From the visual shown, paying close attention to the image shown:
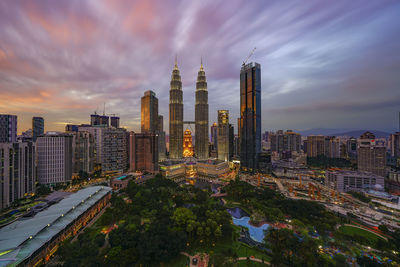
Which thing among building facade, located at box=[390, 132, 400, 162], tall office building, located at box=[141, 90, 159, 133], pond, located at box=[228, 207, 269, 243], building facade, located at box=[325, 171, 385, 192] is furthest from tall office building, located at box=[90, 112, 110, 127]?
building facade, located at box=[390, 132, 400, 162]

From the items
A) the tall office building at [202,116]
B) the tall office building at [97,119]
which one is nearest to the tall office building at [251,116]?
the tall office building at [202,116]

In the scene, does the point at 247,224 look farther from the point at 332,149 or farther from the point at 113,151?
the point at 332,149

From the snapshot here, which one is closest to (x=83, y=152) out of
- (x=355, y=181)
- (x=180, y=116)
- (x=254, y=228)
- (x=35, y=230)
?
(x=35, y=230)

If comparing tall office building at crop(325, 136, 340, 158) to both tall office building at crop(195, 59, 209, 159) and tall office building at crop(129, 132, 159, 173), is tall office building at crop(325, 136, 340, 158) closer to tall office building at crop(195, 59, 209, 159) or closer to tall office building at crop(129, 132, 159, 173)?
tall office building at crop(195, 59, 209, 159)

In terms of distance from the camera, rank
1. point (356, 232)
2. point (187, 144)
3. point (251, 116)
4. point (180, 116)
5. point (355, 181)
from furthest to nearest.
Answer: point (187, 144) < point (180, 116) < point (251, 116) < point (355, 181) < point (356, 232)

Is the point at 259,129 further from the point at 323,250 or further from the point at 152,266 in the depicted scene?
the point at 152,266

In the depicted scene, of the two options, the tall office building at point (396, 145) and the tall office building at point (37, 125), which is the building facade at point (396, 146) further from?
the tall office building at point (37, 125)

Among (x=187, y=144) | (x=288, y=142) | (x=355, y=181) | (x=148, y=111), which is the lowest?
(x=355, y=181)
